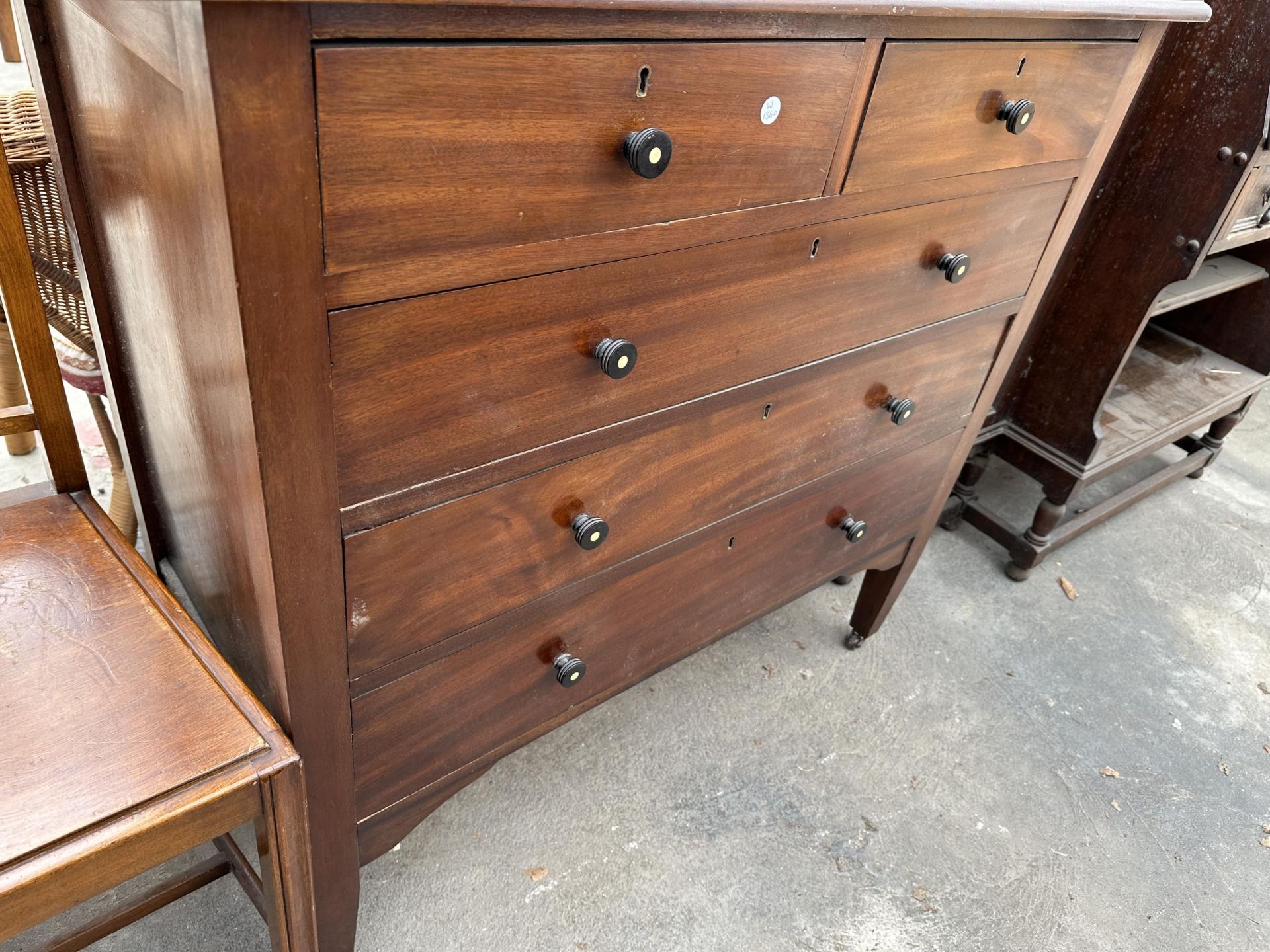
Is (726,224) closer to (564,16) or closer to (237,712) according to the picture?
(564,16)

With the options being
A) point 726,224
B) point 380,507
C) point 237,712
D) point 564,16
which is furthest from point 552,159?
point 237,712

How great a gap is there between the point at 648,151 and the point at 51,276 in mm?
1043

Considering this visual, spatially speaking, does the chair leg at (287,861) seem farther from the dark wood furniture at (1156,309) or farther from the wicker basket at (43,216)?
the dark wood furniture at (1156,309)

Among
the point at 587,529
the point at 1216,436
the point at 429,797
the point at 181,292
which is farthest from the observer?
the point at 1216,436

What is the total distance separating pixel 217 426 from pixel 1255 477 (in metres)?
2.88

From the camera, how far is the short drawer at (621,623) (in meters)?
1.05

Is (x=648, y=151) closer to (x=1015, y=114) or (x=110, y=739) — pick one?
(x=1015, y=114)

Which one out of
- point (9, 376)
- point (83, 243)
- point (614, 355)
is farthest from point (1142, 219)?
point (9, 376)

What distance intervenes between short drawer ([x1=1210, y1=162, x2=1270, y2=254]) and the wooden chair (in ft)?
6.11

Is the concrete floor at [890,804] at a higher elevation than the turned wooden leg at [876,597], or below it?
below

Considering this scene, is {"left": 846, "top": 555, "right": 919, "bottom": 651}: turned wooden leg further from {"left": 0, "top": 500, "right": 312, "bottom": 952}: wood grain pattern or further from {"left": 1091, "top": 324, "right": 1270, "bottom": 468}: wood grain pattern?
{"left": 0, "top": 500, "right": 312, "bottom": 952}: wood grain pattern

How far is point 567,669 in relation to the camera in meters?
1.15

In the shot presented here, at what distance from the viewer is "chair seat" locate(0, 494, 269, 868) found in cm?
76

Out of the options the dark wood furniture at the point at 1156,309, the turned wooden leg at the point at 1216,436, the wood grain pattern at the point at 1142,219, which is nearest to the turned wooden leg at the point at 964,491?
the dark wood furniture at the point at 1156,309
